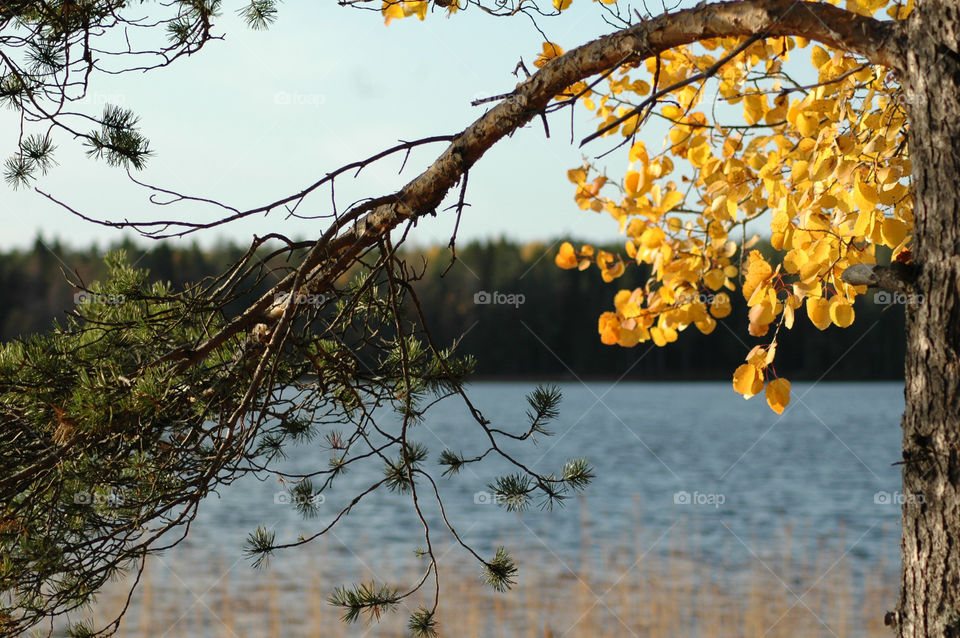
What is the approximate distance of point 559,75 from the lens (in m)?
2.02

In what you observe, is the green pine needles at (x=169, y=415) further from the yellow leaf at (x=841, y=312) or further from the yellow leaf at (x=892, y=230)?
the yellow leaf at (x=892, y=230)

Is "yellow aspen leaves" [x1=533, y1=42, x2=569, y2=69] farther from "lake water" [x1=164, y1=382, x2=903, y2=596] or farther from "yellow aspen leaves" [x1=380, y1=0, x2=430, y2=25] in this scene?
"lake water" [x1=164, y1=382, x2=903, y2=596]

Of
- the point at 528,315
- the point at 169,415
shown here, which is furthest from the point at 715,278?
the point at 528,315

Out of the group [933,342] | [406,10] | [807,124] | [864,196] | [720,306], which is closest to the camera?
[933,342]

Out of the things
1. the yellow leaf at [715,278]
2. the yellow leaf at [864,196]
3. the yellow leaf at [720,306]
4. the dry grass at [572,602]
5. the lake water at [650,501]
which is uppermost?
the yellow leaf at [864,196]

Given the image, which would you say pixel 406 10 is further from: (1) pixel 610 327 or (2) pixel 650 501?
(2) pixel 650 501

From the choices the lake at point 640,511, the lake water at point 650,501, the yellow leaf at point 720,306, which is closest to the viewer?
the yellow leaf at point 720,306

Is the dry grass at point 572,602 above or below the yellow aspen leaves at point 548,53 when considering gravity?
below

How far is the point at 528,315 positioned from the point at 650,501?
2113 centimetres

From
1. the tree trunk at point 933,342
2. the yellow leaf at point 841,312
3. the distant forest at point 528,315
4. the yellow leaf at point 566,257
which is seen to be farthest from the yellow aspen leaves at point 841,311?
the distant forest at point 528,315

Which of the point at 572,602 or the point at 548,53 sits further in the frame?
the point at 572,602

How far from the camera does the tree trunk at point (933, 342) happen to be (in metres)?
1.67

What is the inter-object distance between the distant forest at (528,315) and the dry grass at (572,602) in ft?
68.4

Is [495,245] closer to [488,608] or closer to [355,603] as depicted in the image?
[488,608]
